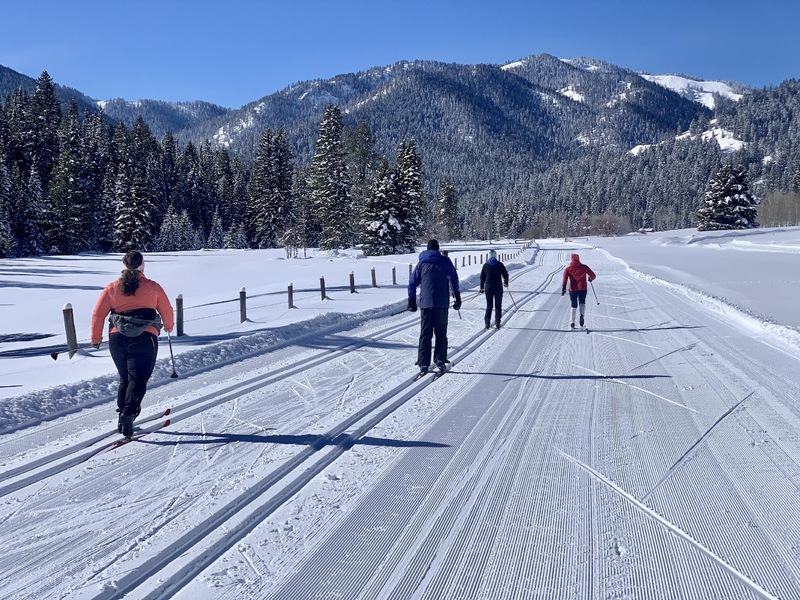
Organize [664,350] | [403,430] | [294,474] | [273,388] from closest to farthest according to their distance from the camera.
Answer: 1. [294,474]
2. [403,430]
3. [273,388]
4. [664,350]

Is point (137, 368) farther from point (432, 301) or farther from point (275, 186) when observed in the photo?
point (275, 186)

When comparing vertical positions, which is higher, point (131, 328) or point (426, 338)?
point (131, 328)

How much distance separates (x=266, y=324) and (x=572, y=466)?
10926 mm

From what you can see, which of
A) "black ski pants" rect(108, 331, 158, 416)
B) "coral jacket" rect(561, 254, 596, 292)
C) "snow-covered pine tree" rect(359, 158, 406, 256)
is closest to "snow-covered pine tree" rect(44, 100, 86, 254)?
"snow-covered pine tree" rect(359, 158, 406, 256)

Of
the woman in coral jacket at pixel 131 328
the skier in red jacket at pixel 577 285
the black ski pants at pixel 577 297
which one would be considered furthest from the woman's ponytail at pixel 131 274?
the black ski pants at pixel 577 297

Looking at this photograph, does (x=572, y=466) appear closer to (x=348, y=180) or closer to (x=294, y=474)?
(x=294, y=474)

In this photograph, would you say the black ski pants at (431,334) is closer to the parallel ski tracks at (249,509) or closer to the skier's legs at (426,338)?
the skier's legs at (426,338)

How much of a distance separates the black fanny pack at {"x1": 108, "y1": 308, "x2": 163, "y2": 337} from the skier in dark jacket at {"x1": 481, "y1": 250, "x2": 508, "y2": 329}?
29.7 feet

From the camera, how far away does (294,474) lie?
489 centimetres

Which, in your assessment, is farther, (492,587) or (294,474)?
(294,474)

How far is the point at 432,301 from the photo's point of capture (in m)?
8.88

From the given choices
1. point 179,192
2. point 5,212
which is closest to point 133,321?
point 5,212

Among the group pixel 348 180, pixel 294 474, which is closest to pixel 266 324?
pixel 294 474

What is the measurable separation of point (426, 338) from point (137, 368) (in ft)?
14.1
